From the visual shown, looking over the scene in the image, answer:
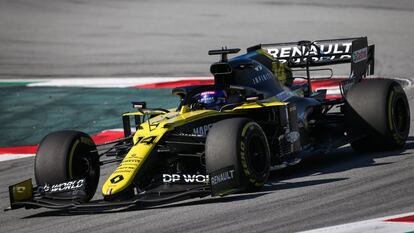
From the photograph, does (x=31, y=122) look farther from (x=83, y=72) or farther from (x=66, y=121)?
(x=83, y=72)

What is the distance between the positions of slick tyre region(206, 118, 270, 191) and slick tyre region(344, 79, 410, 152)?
234 cm

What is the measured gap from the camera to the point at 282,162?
11.2 metres

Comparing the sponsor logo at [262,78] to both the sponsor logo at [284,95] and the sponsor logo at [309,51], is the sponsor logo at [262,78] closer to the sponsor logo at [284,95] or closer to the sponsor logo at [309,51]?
the sponsor logo at [284,95]

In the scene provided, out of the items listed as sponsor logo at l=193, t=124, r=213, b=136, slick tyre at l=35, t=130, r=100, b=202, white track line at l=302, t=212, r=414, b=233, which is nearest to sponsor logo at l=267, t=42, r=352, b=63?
sponsor logo at l=193, t=124, r=213, b=136

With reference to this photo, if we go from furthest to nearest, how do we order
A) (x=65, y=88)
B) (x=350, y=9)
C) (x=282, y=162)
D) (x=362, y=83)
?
1. (x=350, y=9)
2. (x=65, y=88)
3. (x=362, y=83)
4. (x=282, y=162)

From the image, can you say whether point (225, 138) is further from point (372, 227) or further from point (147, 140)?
point (372, 227)

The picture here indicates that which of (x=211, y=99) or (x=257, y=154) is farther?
(x=211, y=99)

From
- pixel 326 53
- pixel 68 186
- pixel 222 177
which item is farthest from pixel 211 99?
pixel 326 53

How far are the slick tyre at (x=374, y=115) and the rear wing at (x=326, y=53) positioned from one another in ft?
3.33

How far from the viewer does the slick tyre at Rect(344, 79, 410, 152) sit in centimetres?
1211

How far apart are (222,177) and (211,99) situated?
1877mm

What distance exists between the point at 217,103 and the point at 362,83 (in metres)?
2.20

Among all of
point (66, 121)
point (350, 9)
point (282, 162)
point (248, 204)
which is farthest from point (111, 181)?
point (350, 9)

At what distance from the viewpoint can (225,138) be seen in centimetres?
986
